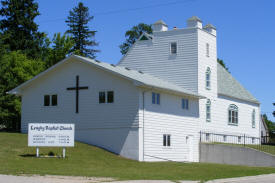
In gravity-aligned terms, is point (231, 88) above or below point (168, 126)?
above

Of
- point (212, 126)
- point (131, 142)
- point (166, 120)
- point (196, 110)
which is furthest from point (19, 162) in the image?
point (212, 126)

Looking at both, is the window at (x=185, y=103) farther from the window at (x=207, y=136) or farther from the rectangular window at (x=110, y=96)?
the rectangular window at (x=110, y=96)

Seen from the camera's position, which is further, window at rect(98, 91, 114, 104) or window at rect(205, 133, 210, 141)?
window at rect(205, 133, 210, 141)

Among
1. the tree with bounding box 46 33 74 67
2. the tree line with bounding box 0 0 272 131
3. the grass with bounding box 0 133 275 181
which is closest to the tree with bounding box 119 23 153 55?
the tree line with bounding box 0 0 272 131

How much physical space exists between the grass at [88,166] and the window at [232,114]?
16.4 meters

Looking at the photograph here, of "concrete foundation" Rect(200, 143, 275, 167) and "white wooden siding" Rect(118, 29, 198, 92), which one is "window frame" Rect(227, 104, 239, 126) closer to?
"concrete foundation" Rect(200, 143, 275, 167)

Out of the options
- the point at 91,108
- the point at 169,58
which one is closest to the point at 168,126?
the point at 91,108

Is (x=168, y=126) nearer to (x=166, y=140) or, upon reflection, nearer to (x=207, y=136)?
(x=166, y=140)

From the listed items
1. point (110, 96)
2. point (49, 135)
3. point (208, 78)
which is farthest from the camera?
point (208, 78)

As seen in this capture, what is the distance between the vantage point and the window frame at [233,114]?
48744 millimetres

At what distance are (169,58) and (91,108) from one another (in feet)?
32.1

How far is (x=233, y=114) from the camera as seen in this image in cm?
4941

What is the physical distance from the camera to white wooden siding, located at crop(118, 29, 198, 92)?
43719mm

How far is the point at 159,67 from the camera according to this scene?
45031 mm
